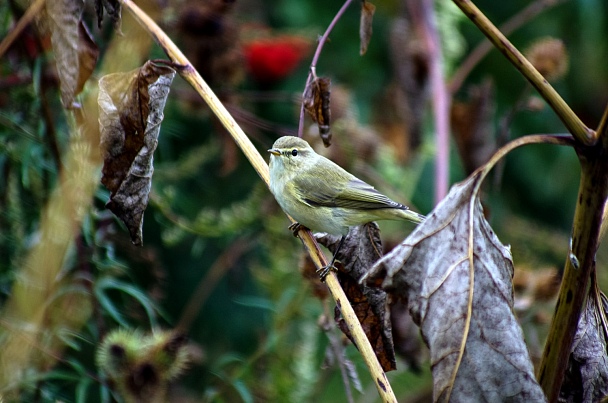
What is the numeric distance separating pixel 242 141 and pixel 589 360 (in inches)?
35.0

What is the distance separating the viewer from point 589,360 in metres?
1.39

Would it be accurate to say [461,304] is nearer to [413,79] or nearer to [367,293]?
[367,293]

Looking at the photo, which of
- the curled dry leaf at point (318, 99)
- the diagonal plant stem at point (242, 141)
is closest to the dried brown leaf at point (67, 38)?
the diagonal plant stem at point (242, 141)

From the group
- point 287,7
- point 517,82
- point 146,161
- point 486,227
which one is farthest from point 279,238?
point 517,82

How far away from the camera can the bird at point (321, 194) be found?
2.58m

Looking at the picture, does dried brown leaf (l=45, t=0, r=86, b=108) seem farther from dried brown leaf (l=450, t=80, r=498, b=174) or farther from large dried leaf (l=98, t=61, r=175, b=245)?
dried brown leaf (l=450, t=80, r=498, b=174)

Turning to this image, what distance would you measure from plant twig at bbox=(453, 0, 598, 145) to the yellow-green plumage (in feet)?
4.48

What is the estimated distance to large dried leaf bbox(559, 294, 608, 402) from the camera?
4.55ft

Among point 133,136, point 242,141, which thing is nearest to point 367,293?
point 242,141

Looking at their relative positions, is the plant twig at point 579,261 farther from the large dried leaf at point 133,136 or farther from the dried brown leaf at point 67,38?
the dried brown leaf at point 67,38

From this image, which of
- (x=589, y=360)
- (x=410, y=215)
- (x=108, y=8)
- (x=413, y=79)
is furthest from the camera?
(x=413, y=79)

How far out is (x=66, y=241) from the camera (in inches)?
79.0

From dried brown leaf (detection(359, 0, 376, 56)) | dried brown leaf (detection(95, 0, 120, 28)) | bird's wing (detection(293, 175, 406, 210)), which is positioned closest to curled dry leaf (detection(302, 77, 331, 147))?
dried brown leaf (detection(359, 0, 376, 56))

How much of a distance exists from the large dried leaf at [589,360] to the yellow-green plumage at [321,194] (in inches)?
45.5
